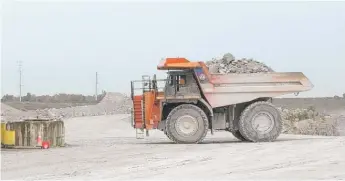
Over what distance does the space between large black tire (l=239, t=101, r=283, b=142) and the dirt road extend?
5.78 feet

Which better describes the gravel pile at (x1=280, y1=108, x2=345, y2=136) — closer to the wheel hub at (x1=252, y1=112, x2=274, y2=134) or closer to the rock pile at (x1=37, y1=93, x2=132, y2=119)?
the wheel hub at (x1=252, y1=112, x2=274, y2=134)

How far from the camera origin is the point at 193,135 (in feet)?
61.7

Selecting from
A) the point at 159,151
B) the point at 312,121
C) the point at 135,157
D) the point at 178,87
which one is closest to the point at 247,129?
the point at 178,87

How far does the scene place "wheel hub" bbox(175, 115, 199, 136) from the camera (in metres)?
18.8

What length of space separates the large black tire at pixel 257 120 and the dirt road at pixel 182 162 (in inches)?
69.4

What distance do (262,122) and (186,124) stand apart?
2455 millimetres

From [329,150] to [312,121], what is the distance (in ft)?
51.8

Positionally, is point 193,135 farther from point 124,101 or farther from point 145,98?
point 124,101

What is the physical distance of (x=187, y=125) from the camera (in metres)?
18.9

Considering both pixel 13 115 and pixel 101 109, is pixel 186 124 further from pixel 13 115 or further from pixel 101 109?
pixel 101 109

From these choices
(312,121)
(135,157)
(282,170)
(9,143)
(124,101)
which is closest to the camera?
(282,170)

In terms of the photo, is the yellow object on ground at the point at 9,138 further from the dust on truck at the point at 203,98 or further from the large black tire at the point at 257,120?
the large black tire at the point at 257,120

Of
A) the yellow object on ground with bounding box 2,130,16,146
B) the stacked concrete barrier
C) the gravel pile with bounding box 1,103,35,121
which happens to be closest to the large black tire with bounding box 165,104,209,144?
the stacked concrete barrier

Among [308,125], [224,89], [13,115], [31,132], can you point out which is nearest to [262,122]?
[224,89]
